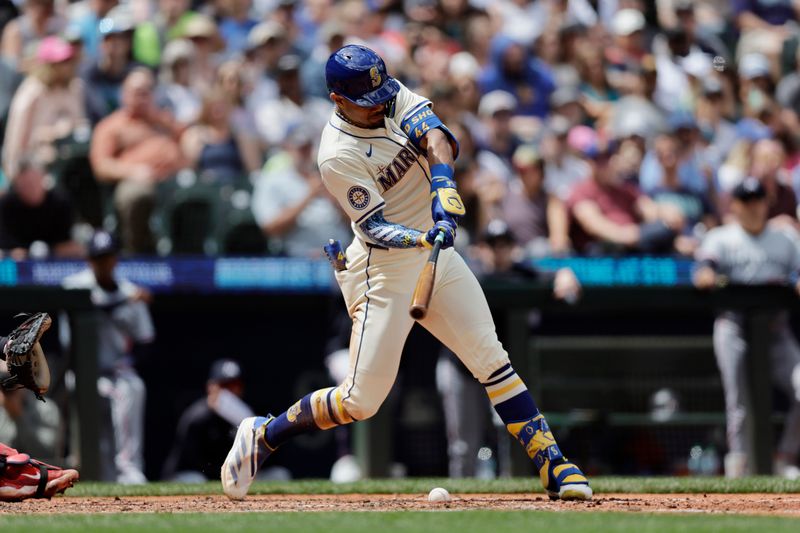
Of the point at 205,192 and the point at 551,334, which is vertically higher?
the point at 205,192

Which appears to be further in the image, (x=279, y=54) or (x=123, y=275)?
(x=279, y=54)

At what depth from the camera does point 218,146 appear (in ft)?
33.8

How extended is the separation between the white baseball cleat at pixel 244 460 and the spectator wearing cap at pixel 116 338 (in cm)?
259

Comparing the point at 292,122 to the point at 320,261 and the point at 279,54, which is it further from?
the point at 320,261

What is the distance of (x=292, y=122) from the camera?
35.2ft

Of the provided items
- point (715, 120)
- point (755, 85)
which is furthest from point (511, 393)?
point (755, 85)

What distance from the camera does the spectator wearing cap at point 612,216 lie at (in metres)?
10.0

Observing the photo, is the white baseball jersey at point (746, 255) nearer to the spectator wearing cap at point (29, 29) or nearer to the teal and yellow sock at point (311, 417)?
the teal and yellow sock at point (311, 417)

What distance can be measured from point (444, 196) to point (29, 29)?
630 cm

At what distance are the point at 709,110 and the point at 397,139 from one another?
7.14 m

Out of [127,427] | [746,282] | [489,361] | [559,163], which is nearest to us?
[489,361]

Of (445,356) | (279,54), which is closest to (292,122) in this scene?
(279,54)

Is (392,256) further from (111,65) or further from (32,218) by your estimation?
(111,65)

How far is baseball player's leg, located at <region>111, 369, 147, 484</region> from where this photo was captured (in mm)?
8688
